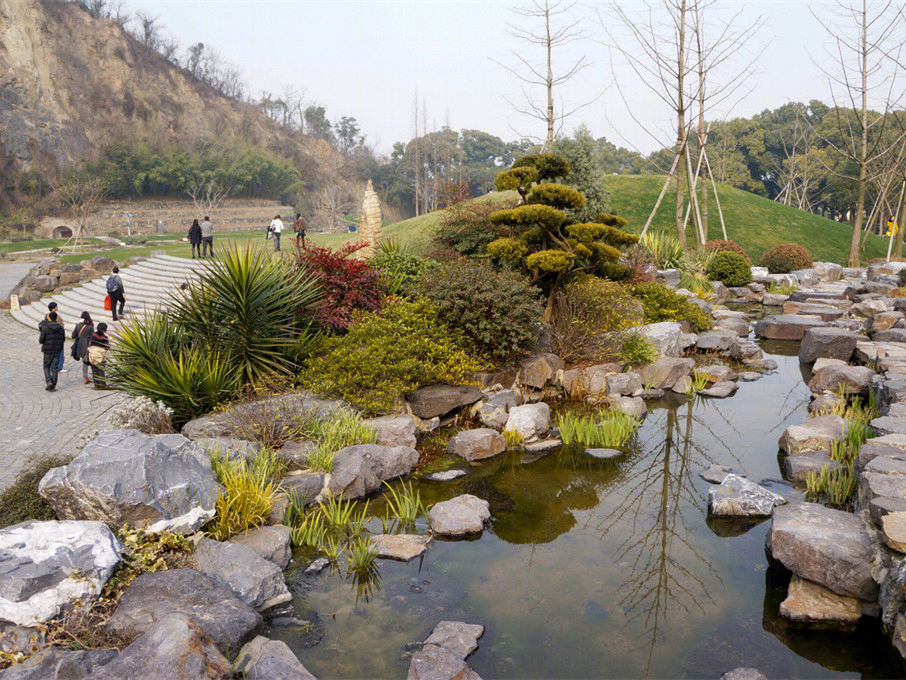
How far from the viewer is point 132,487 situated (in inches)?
215

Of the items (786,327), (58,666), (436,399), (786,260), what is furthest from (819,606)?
(786,260)

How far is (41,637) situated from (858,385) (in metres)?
11.1

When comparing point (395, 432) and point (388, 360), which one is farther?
point (388, 360)

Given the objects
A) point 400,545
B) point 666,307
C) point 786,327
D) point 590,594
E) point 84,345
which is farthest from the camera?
point 786,327

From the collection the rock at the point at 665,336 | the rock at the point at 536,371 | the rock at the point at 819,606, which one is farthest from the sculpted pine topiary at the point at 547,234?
the rock at the point at 819,606

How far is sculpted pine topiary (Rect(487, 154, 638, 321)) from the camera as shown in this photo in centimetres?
1144

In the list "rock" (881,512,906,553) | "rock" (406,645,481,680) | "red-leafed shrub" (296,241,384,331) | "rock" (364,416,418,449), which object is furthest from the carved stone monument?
"rock" (881,512,906,553)

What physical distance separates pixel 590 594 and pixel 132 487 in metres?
4.01

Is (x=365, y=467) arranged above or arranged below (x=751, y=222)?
below

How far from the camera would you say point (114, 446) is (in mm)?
5750

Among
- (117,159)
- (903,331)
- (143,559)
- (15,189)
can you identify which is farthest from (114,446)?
(117,159)

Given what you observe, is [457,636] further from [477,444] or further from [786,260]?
[786,260]

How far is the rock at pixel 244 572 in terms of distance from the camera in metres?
5.10

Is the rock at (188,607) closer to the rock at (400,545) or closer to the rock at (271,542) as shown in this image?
the rock at (271,542)
